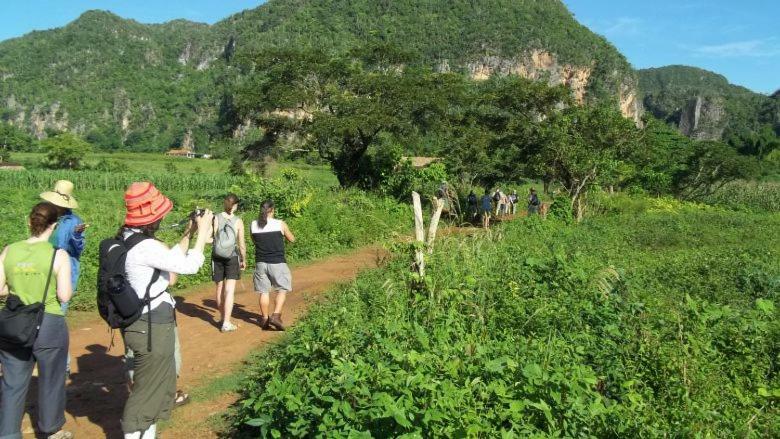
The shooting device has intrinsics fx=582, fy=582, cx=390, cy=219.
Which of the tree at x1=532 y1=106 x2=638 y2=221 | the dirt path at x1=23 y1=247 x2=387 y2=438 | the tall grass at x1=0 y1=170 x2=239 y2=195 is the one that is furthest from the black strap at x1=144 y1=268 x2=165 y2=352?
the tall grass at x1=0 y1=170 x2=239 y2=195

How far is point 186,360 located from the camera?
5684 millimetres

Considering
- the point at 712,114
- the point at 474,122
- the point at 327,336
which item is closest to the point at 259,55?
the point at 474,122

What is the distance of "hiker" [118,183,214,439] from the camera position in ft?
10.8

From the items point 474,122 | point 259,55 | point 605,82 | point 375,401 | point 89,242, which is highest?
point 605,82

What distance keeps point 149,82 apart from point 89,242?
146m

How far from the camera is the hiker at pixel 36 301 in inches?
141

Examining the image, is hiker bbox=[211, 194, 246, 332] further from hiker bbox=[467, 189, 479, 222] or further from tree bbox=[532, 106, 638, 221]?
hiker bbox=[467, 189, 479, 222]

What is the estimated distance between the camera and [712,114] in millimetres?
119375

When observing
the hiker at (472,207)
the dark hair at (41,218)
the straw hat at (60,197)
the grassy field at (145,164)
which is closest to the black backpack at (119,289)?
the dark hair at (41,218)

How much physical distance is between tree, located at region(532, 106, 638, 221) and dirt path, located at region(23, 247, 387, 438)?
11.1m

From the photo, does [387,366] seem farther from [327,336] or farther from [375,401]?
[327,336]

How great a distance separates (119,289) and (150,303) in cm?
21

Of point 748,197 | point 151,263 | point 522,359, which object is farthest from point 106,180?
point 522,359

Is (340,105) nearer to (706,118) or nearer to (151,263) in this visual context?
(151,263)
